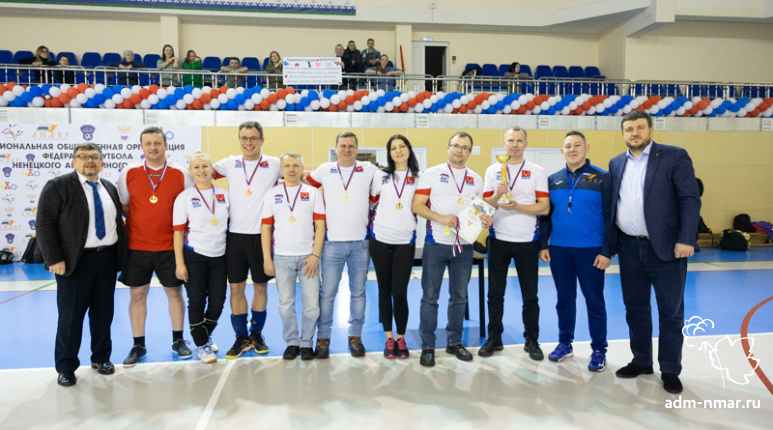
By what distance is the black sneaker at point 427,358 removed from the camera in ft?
11.3

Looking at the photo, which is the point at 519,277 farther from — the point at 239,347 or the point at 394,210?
the point at 239,347

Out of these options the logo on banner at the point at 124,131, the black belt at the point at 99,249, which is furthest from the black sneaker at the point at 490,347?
the logo on banner at the point at 124,131

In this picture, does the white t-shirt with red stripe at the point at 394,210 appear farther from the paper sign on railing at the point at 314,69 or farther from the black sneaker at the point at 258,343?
the paper sign on railing at the point at 314,69

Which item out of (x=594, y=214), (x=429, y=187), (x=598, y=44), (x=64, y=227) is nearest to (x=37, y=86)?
(x=64, y=227)

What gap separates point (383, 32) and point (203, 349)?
39.3ft

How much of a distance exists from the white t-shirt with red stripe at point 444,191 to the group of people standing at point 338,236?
11 mm

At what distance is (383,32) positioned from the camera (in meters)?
13.5

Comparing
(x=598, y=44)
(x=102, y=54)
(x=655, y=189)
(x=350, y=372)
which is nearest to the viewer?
(x=655, y=189)

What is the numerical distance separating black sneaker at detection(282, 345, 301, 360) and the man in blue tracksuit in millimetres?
2006

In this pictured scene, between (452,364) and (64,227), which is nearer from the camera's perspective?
(64,227)

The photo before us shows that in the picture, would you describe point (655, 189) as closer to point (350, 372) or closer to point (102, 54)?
point (350, 372)

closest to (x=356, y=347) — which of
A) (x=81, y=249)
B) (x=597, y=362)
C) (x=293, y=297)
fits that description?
(x=293, y=297)

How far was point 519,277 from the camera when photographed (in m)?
3.64
